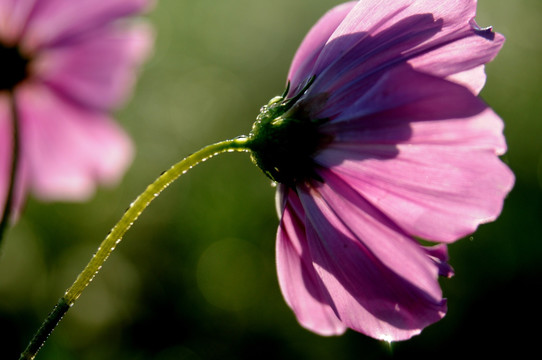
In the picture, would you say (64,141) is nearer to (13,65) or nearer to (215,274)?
(13,65)

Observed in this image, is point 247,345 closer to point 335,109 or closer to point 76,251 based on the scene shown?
point 76,251

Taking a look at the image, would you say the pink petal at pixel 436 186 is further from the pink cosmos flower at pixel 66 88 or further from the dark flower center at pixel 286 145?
the pink cosmos flower at pixel 66 88

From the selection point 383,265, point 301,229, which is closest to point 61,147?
point 301,229

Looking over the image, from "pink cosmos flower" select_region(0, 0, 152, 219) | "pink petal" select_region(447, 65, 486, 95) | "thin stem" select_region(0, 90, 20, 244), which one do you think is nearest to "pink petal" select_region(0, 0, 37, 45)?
"pink cosmos flower" select_region(0, 0, 152, 219)

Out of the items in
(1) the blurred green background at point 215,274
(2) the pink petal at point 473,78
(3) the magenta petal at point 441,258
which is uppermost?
(2) the pink petal at point 473,78

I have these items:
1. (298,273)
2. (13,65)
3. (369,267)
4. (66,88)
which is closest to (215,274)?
(66,88)

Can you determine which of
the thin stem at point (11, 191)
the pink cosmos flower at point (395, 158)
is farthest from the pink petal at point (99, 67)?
the pink cosmos flower at point (395, 158)

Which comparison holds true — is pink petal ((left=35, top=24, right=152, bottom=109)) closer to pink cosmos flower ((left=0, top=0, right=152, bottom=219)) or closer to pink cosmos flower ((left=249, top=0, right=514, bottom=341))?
pink cosmos flower ((left=0, top=0, right=152, bottom=219))
